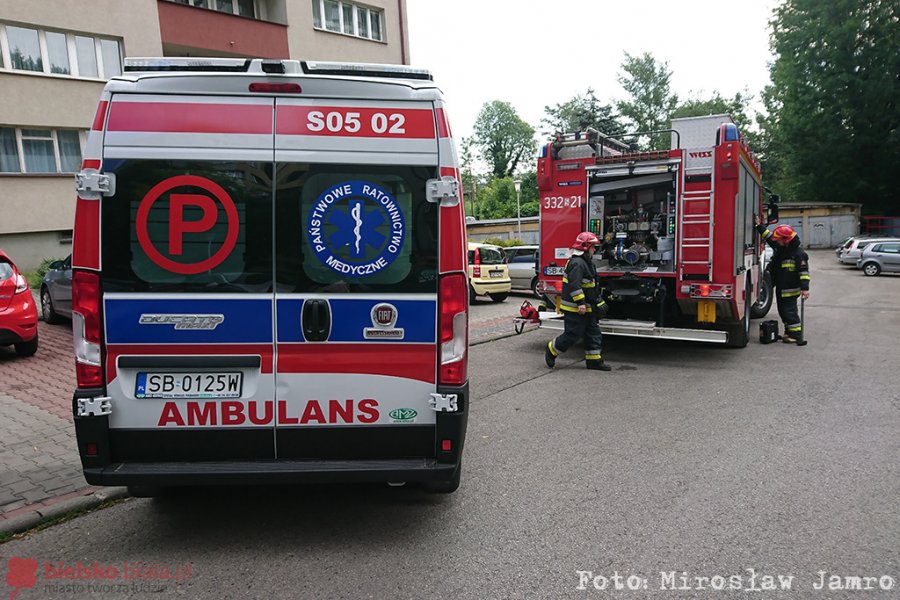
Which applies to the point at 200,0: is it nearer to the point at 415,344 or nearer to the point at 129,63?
the point at 129,63

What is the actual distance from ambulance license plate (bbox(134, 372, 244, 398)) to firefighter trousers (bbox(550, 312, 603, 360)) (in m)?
5.29

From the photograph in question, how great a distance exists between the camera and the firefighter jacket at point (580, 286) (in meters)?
Result: 7.78

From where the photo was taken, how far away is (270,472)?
10.7 ft

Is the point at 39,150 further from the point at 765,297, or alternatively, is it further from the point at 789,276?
the point at 765,297

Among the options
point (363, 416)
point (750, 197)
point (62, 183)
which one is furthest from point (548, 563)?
point (62, 183)

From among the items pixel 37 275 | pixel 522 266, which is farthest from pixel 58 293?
pixel 522 266

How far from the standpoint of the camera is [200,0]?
63.8 feet

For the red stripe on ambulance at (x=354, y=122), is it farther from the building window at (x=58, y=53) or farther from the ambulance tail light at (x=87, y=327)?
the building window at (x=58, y=53)

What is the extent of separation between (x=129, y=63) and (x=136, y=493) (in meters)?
2.48

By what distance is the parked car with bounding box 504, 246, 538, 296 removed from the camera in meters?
18.5

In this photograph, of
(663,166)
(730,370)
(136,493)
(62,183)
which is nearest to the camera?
(136,493)

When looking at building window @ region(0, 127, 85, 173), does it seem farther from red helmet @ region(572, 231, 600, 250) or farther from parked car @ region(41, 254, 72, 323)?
red helmet @ region(572, 231, 600, 250)

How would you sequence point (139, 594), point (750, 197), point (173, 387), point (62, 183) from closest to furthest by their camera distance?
point (139, 594) → point (173, 387) → point (750, 197) → point (62, 183)

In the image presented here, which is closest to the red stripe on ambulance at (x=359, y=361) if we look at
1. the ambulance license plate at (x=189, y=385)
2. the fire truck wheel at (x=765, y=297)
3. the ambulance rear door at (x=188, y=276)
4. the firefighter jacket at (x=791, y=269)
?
the ambulance rear door at (x=188, y=276)
